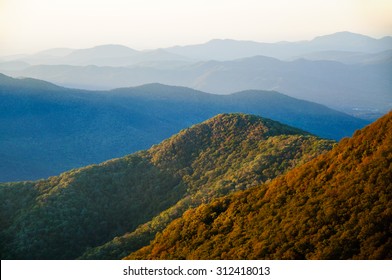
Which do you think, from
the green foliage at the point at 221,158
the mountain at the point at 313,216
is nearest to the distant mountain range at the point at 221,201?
the mountain at the point at 313,216

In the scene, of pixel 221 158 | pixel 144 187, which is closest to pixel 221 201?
pixel 221 158

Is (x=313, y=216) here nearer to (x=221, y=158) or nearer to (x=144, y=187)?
(x=221, y=158)

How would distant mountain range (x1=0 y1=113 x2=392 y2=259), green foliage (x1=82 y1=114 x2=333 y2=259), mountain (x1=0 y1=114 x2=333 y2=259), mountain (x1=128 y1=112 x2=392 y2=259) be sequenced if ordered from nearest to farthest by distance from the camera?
1. mountain (x1=128 y1=112 x2=392 y2=259)
2. distant mountain range (x1=0 y1=113 x2=392 y2=259)
3. green foliage (x1=82 y1=114 x2=333 y2=259)
4. mountain (x1=0 y1=114 x2=333 y2=259)

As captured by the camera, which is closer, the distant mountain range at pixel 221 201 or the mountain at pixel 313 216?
the mountain at pixel 313 216

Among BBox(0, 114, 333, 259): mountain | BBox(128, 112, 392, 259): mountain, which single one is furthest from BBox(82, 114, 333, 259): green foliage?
BBox(128, 112, 392, 259): mountain

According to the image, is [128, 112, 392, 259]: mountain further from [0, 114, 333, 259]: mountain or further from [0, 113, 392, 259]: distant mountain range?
[0, 114, 333, 259]: mountain

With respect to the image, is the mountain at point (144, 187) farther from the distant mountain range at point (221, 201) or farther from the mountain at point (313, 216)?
the mountain at point (313, 216)
